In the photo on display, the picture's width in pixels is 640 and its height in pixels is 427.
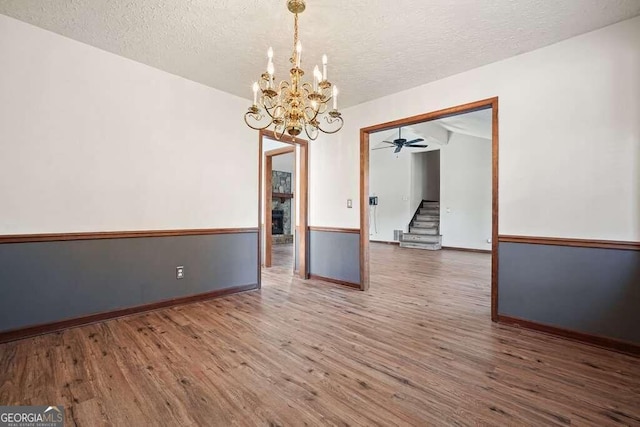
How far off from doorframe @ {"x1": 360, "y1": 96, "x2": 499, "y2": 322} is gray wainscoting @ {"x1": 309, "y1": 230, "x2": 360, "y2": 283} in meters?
0.11

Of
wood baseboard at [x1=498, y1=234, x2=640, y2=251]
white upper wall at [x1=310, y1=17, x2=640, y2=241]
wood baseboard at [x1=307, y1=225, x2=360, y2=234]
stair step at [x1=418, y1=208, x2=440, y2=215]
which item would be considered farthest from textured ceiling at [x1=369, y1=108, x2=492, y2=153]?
wood baseboard at [x1=498, y1=234, x2=640, y2=251]

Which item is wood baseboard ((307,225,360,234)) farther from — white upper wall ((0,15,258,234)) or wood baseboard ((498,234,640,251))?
wood baseboard ((498,234,640,251))

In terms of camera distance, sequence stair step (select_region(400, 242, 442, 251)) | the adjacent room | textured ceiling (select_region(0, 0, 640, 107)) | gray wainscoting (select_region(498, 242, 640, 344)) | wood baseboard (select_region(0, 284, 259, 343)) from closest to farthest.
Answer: the adjacent room, textured ceiling (select_region(0, 0, 640, 107)), gray wainscoting (select_region(498, 242, 640, 344)), wood baseboard (select_region(0, 284, 259, 343)), stair step (select_region(400, 242, 442, 251))

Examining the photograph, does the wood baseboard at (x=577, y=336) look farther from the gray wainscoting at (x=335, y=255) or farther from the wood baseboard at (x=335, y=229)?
the wood baseboard at (x=335, y=229)

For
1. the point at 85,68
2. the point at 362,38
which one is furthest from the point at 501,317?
the point at 85,68

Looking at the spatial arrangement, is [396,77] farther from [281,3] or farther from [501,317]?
[501,317]

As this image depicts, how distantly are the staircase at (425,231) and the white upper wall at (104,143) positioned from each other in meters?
Result: 6.22

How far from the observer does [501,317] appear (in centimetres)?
288

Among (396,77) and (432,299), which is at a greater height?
(396,77)

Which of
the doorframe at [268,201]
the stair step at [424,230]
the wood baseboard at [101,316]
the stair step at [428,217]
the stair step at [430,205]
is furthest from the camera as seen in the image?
the stair step at [430,205]

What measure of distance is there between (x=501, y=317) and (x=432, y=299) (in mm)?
835

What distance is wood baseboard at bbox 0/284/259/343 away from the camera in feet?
7.89

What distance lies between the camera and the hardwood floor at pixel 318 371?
1.56 m

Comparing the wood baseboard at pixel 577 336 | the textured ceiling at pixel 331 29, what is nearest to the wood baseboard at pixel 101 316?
the textured ceiling at pixel 331 29
